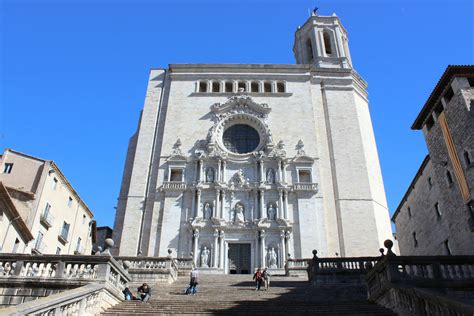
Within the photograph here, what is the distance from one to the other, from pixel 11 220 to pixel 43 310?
15.0m

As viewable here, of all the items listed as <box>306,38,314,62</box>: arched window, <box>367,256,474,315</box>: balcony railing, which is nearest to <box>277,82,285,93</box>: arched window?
<box>306,38,314,62</box>: arched window

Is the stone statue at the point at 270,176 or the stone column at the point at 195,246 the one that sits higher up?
the stone statue at the point at 270,176

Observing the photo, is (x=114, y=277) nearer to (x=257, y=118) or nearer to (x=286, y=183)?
(x=286, y=183)

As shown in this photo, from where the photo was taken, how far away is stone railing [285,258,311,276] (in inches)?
821

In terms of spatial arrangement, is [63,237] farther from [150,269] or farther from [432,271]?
[432,271]

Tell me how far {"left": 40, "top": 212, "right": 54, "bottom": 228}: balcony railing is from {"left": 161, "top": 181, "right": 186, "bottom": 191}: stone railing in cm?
738

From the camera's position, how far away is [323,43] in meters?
37.0

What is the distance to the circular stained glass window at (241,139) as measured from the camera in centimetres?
3020

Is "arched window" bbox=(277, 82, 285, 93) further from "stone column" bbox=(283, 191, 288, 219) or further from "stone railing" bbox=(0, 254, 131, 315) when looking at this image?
"stone railing" bbox=(0, 254, 131, 315)

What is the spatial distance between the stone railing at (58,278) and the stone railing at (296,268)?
1066 centimetres


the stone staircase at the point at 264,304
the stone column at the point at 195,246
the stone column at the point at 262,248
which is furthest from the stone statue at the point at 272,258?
the stone staircase at the point at 264,304

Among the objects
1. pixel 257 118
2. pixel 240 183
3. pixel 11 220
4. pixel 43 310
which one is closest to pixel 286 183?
pixel 240 183

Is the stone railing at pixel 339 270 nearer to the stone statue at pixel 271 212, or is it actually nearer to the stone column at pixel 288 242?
the stone column at pixel 288 242

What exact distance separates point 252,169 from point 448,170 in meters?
12.3
